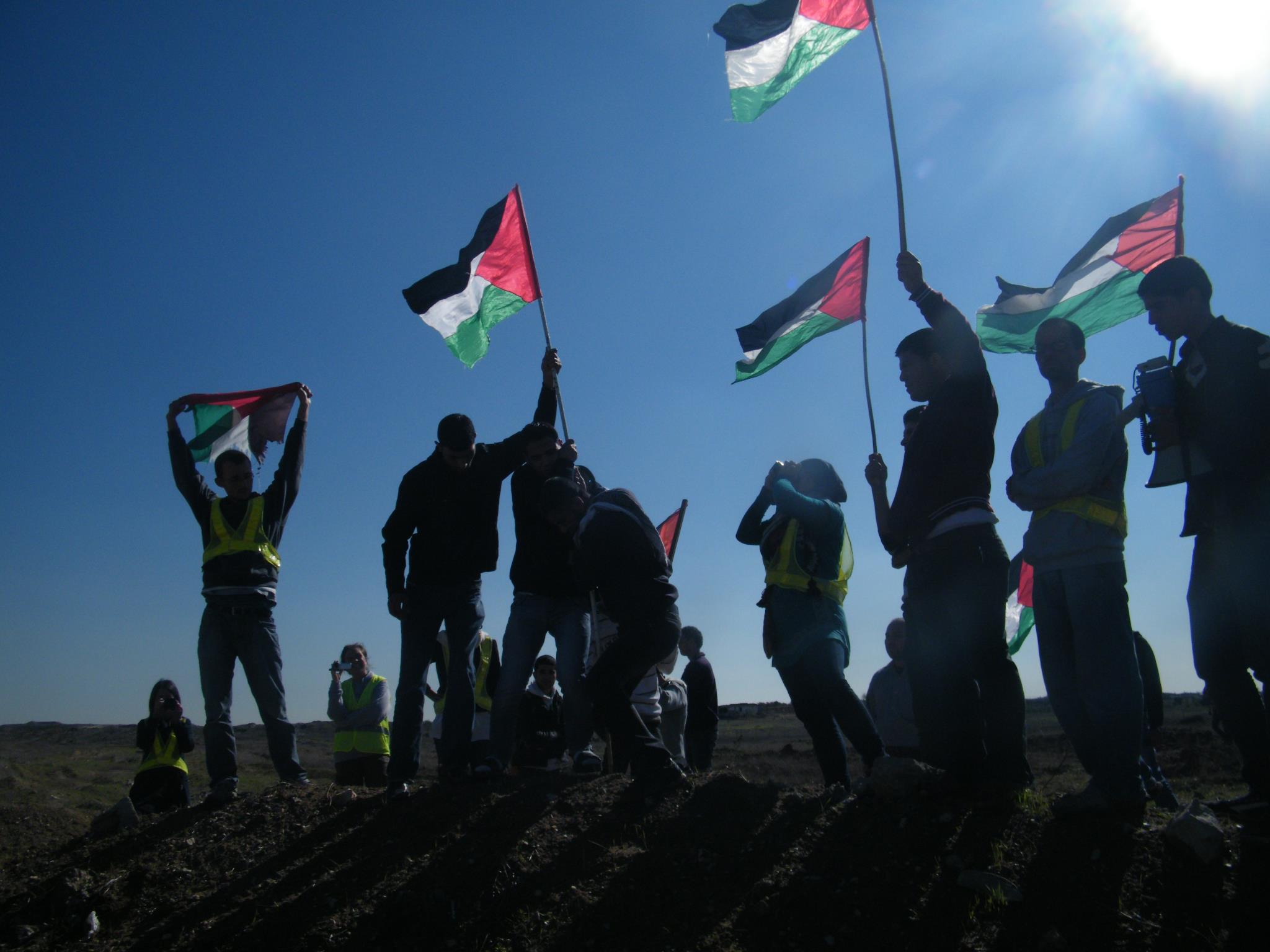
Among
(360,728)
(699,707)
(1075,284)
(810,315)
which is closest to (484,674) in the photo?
(360,728)

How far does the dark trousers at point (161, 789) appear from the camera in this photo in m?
7.27

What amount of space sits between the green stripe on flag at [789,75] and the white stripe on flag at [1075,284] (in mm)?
2241

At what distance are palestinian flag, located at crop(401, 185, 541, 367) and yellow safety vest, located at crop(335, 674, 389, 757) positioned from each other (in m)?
3.24

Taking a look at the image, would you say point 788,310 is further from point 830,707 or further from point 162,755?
point 162,755

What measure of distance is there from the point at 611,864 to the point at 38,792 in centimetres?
1074

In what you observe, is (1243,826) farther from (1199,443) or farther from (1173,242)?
(1173,242)

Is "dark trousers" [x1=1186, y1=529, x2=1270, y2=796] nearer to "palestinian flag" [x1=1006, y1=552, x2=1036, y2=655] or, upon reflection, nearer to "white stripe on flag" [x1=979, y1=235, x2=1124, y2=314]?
"white stripe on flag" [x1=979, y1=235, x2=1124, y2=314]

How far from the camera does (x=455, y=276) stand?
26.6 feet

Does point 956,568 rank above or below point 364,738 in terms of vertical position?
above

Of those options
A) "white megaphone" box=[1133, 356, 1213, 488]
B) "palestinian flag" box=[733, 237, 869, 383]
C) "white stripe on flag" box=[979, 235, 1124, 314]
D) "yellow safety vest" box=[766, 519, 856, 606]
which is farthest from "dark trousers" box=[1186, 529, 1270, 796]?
"palestinian flag" box=[733, 237, 869, 383]

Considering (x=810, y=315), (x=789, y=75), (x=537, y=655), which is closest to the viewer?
(x=537, y=655)

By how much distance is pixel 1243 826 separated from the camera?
12.3ft

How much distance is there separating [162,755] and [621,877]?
4.81 meters

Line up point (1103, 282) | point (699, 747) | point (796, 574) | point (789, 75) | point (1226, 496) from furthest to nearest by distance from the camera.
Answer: point (699, 747)
point (789, 75)
point (1103, 282)
point (796, 574)
point (1226, 496)
